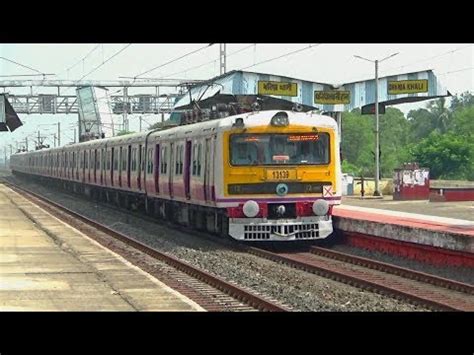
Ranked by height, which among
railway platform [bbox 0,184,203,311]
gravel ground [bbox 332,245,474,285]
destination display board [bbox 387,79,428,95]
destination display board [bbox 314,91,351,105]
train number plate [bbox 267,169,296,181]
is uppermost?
destination display board [bbox 387,79,428,95]

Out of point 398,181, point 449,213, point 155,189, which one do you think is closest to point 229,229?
point 155,189

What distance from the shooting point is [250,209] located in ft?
55.6

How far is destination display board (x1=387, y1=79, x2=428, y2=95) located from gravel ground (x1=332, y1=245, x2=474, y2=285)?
1655cm

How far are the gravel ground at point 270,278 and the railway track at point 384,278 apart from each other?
0.53 feet

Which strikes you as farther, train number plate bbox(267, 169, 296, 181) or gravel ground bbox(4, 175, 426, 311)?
train number plate bbox(267, 169, 296, 181)

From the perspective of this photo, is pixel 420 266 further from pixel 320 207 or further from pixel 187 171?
pixel 187 171

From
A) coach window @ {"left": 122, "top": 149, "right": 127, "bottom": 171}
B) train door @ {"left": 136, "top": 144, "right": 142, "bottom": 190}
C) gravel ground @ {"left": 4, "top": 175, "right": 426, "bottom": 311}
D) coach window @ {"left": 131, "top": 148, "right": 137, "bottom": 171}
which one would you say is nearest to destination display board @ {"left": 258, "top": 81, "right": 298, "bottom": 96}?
coach window @ {"left": 122, "top": 149, "right": 127, "bottom": 171}

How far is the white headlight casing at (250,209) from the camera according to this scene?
55.6 feet

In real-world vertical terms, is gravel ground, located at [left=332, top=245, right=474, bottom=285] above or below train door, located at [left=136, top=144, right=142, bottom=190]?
below

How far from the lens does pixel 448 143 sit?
60125 millimetres

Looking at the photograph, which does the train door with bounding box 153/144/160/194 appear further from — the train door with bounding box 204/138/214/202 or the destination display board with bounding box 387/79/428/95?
the destination display board with bounding box 387/79/428/95

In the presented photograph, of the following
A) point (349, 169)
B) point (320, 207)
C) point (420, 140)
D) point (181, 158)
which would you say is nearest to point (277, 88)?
point (181, 158)

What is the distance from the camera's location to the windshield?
56.9 ft
